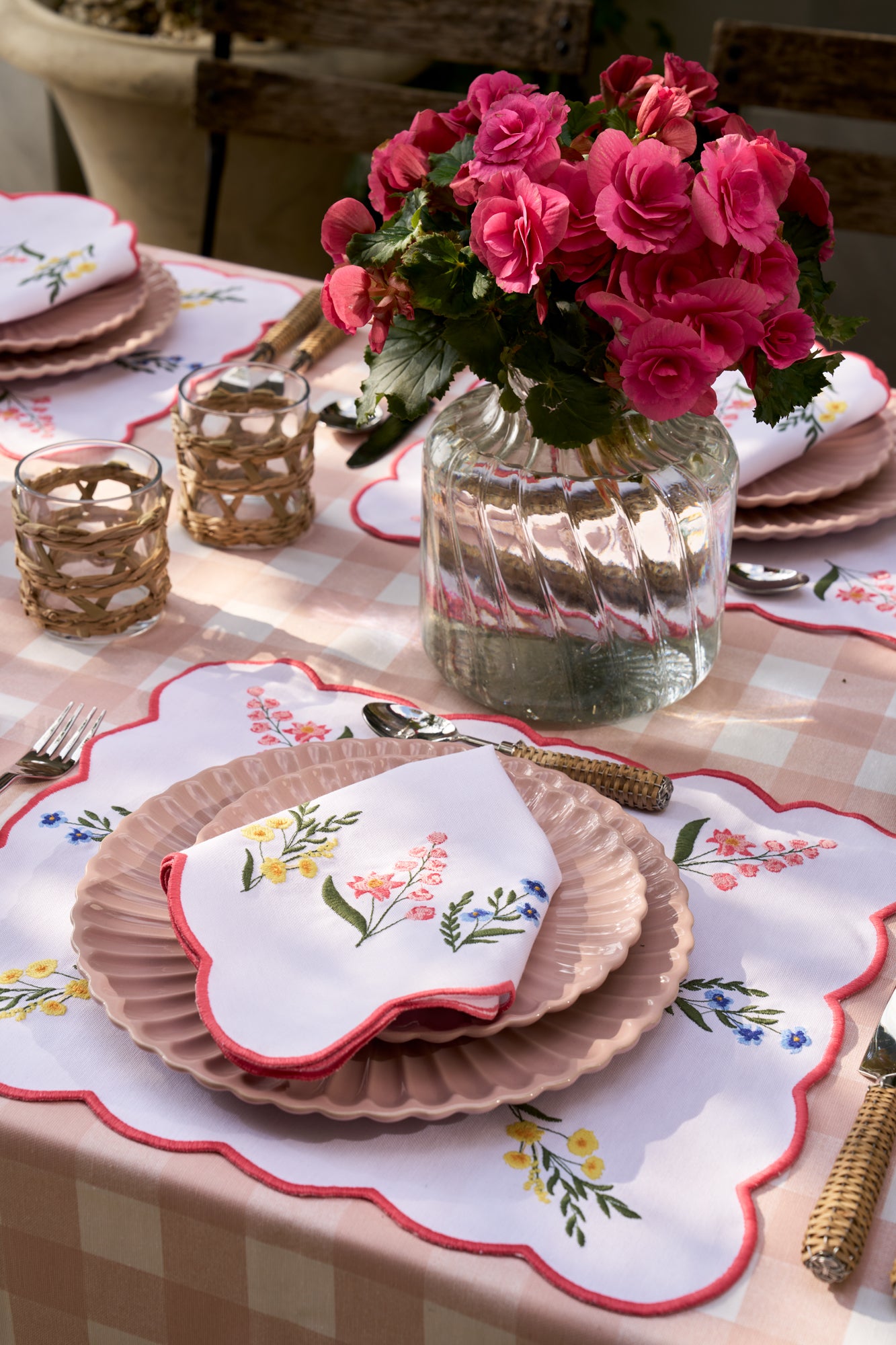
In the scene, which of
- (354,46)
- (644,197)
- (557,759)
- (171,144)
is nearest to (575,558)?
(557,759)

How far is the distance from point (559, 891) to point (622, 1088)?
0.12 metres

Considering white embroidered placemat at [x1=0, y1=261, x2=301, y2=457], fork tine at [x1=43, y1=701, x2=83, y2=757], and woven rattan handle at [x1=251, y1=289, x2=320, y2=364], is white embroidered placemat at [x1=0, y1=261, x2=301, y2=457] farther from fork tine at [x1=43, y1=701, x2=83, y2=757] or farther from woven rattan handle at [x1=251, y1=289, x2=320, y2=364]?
fork tine at [x1=43, y1=701, x2=83, y2=757]

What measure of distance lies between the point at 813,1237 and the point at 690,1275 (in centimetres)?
5

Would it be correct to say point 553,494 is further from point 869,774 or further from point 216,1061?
point 216,1061

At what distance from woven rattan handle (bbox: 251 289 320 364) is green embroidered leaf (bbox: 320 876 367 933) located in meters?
0.74

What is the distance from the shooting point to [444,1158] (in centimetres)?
58

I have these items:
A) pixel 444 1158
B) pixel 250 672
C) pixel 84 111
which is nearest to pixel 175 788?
pixel 250 672

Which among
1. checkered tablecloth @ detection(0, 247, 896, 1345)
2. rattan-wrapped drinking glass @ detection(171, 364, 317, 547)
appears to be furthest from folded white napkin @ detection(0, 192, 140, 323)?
checkered tablecloth @ detection(0, 247, 896, 1345)

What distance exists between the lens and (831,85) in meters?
1.64

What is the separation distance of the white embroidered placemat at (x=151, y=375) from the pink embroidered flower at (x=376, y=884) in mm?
643

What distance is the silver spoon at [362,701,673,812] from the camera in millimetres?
799

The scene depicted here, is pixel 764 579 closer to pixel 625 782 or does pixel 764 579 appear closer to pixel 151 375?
pixel 625 782

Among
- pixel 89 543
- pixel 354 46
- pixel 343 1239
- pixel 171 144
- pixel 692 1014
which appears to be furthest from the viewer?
pixel 171 144

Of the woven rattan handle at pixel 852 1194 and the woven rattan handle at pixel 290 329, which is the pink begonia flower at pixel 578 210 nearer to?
the woven rattan handle at pixel 852 1194
